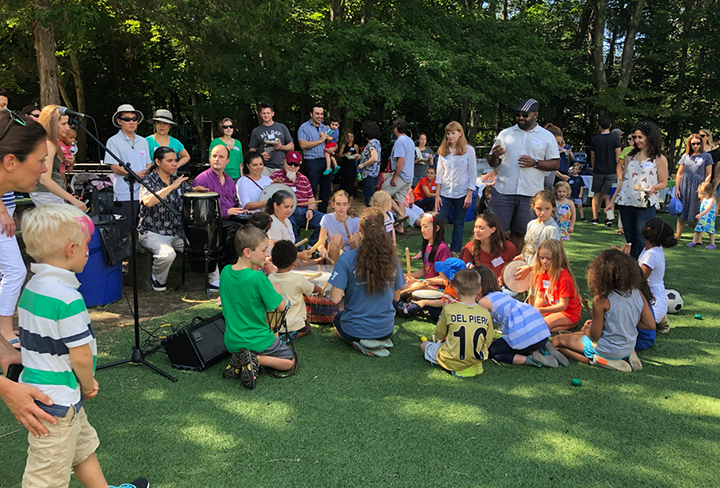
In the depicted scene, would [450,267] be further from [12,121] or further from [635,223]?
[12,121]

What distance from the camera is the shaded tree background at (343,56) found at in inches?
436

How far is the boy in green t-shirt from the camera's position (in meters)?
3.65

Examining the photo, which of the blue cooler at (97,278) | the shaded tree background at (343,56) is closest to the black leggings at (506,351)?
the blue cooler at (97,278)

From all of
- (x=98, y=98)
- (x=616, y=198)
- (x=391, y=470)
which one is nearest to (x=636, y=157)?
(x=616, y=198)

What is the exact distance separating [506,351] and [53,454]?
3.18 meters

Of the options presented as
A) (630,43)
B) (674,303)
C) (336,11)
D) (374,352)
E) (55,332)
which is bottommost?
(374,352)

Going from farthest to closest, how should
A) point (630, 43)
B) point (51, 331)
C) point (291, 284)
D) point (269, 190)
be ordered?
point (630, 43)
point (269, 190)
point (291, 284)
point (51, 331)

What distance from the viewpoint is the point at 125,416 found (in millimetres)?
3299

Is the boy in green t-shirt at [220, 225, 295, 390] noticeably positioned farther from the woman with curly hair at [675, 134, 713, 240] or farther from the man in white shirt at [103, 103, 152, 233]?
the woman with curly hair at [675, 134, 713, 240]

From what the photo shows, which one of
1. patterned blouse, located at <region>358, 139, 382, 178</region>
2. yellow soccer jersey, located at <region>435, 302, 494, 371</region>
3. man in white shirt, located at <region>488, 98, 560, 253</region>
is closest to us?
yellow soccer jersey, located at <region>435, 302, 494, 371</region>

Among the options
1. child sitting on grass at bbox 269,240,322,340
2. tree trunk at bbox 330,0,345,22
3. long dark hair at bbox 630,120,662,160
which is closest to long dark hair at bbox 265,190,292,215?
child sitting on grass at bbox 269,240,322,340

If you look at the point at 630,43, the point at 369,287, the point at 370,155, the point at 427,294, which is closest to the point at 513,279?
the point at 427,294

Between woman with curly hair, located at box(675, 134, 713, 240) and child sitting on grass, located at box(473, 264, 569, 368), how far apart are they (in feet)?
20.5

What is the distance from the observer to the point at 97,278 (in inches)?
208
